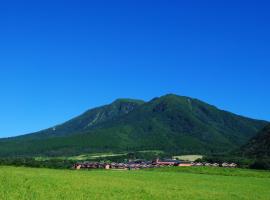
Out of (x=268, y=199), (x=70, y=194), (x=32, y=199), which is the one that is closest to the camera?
(x=32, y=199)

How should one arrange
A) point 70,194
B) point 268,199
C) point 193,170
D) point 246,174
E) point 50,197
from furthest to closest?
1. point 193,170
2. point 246,174
3. point 268,199
4. point 70,194
5. point 50,197

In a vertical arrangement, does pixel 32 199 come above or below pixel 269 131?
below

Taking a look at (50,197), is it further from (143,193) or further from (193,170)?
(193,170)

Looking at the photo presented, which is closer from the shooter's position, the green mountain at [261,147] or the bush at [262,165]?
the bush at [262,165]

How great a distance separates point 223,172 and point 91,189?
197ft

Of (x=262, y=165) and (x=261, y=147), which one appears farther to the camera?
(x=261, y=147)

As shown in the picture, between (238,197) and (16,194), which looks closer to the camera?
(16,194)

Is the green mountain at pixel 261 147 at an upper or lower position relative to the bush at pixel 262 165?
upper

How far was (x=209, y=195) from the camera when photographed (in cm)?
4591

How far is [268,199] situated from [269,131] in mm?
153732

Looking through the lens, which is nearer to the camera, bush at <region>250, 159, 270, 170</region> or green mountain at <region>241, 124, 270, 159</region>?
bush at <region>250, 159, 270, 170</region>

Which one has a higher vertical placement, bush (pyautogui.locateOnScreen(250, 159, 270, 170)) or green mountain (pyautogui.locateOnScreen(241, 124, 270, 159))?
green mountain (pyautogui.locateOnScreen(241, 124, 270, 159))

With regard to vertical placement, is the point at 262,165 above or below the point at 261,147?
below

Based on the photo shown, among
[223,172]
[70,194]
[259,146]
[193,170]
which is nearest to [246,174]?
[223,172]
